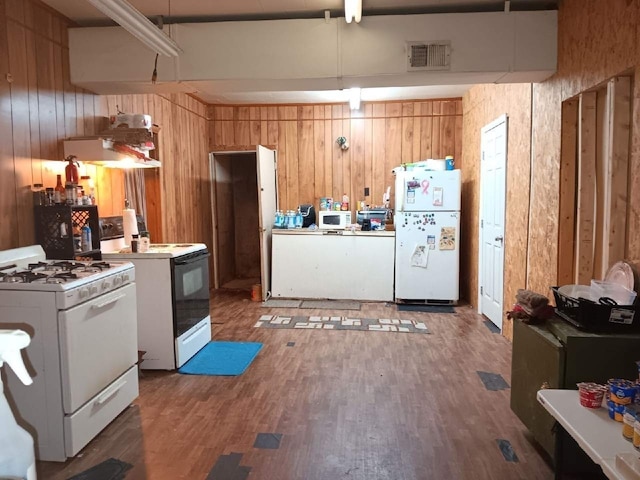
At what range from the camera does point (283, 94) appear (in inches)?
232

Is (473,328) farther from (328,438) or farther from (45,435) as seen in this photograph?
(45,435)

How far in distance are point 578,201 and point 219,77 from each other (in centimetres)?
272

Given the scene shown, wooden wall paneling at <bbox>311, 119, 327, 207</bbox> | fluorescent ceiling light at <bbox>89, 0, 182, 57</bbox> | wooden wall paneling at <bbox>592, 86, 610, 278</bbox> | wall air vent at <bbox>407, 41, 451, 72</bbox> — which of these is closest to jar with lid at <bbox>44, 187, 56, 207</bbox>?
fluorescent ceiling light at <bbox>89, 0, 182, 57</bbox>

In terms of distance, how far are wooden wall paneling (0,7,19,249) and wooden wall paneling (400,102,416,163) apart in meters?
4.74

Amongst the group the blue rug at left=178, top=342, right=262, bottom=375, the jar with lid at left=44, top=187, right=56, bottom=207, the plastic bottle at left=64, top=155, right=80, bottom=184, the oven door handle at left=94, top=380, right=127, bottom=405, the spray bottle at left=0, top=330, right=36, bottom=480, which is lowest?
the blue rug at left=178, top=342, right=262, bottom=375

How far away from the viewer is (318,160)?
652cm

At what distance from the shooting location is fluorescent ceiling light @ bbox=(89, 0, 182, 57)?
7.21ft

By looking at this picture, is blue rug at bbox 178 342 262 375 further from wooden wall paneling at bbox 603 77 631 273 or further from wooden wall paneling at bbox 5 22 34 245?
wooden wall paneling at bbox 603 77 631 273

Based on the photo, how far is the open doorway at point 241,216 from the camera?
5.96 m

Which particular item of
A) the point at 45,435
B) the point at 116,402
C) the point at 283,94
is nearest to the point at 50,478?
the point at 45,435

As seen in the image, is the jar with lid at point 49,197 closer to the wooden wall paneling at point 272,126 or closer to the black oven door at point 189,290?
the black oven door at point 189,290

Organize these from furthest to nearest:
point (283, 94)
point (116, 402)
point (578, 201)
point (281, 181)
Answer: point (281, 181)
point (283, 94)
point (578, 201)
point (116, 402)

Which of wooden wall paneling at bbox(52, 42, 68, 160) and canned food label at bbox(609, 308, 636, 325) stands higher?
wooden wall paneling at bbox(52, 42, 68, 160)

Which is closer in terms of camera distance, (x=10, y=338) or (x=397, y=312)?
(x=10, y=338)
